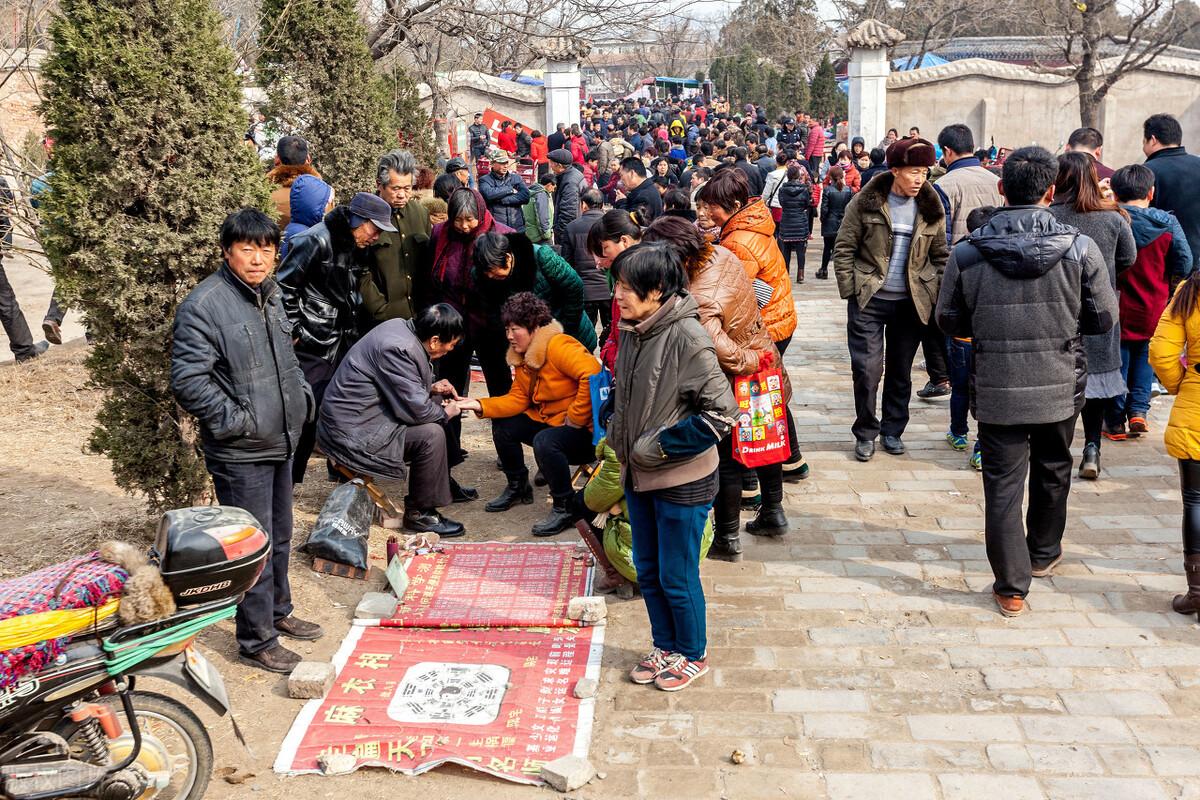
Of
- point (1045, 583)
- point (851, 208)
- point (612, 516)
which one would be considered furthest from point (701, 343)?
point (851, 208)

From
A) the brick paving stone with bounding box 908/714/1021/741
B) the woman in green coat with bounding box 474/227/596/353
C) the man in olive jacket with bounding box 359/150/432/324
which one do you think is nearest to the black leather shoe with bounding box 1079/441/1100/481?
the brick paving stone with bounding box 908/714/1021/741

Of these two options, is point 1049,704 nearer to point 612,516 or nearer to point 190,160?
point 612,516

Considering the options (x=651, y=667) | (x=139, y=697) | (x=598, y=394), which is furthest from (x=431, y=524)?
(x=139, y=697)

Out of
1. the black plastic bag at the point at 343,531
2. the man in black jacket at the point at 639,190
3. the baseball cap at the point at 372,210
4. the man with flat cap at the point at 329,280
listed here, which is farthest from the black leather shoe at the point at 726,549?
the man in black jacket at the point at 639,190

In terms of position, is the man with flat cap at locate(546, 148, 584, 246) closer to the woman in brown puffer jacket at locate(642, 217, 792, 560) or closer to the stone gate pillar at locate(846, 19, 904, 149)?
the woman in brown puffer jacket at locate(642, 217, 792, 560)

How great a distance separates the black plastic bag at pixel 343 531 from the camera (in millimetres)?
5574

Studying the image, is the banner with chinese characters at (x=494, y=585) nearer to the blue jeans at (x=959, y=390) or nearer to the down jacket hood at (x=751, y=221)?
the down jacket hood at (x=751, y=221)

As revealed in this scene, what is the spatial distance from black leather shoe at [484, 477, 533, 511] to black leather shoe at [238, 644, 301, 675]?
201 centimetres

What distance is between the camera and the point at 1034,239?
181 inches

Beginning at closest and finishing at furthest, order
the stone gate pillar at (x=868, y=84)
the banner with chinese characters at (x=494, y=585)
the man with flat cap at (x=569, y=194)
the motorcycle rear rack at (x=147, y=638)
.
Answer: the motorcycle rear rack at (x=147, y=638) < the banner with chinese characters at (x=494, y=585) < the man with flat cap at (x=569, y=194) < the stone gate pillar at (x=868, y=84)

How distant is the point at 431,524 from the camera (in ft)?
20.2

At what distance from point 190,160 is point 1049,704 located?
4.49 metres

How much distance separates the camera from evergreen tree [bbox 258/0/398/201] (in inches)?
359

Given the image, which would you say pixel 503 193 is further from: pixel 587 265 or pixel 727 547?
pixel 727 547
